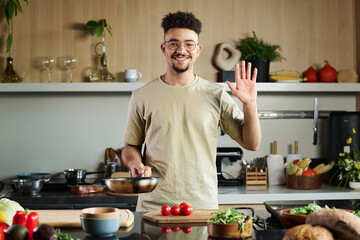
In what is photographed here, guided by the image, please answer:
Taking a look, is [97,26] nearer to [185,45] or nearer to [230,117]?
[185,45]

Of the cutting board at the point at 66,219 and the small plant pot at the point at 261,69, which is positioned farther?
the small plant pot at the point at 261,69

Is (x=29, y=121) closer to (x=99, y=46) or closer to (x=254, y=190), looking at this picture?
(x=99, y=46)

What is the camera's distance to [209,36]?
167 inches

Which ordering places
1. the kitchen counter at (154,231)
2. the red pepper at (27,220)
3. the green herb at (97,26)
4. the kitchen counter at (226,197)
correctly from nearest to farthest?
the red pepper at (27,220)
the kitchen counter at (154,231)
the kitchen counter at (226,197)
the green herb at (97,26)

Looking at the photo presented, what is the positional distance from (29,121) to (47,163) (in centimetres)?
38

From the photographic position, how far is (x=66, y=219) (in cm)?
191

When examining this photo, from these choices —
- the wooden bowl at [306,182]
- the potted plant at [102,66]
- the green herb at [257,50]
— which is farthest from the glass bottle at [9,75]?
the wooden bowl at [306,182]

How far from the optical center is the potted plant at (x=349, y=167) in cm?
378

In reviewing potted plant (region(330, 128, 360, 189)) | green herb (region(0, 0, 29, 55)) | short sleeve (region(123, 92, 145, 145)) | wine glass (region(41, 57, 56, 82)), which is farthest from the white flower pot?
green herb (region(0, 0, 29, 55))

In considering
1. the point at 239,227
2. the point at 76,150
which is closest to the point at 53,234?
the point at 239,227

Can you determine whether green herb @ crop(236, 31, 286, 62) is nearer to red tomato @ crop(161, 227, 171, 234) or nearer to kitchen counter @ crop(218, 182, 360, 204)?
kitchen counter @ crop(218, 182, 360, 204)

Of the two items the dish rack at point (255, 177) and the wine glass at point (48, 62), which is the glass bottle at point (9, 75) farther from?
the dish rack at point (255, 177)

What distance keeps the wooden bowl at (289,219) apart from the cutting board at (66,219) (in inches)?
21.7

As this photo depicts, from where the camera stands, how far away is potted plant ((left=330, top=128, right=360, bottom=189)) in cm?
378
